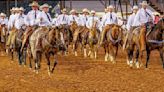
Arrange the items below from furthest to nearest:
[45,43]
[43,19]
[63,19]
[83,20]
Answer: [63,19]
[83,20]
[43,19]
[45,43]

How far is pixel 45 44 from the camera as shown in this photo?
1988cm

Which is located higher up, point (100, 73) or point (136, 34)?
point (136, 34)

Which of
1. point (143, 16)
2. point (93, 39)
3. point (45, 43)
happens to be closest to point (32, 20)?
point (45, 43)

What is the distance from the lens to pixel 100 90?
15.1 meters

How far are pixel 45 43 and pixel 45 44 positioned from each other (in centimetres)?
4

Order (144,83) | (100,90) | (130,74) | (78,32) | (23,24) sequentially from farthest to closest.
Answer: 1. (78,32)
2. (23,24)
3. (130,74)
4. (144,83)
5. (100,90)

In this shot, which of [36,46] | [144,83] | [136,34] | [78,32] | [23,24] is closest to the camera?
[144,83]

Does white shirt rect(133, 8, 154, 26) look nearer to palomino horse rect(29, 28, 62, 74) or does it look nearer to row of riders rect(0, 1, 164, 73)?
row of riders rect(0, 1, 164, 73)

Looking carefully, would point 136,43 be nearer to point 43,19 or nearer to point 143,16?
point 143,16

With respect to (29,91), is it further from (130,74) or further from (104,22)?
(104,22)

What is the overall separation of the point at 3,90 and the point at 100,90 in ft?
9.51

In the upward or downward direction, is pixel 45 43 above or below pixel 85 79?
above

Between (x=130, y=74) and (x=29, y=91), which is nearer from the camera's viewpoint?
(x=29, y=91)

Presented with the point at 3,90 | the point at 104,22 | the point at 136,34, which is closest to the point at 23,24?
the point at 104,22
